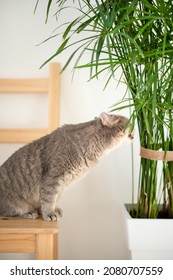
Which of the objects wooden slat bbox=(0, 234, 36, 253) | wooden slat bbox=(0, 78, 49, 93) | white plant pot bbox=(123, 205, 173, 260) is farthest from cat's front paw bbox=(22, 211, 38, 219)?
wooden slat bbox=(0, 78, 49, 93)

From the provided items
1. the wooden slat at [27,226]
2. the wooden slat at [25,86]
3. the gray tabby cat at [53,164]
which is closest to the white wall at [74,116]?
the wooden slat at [25,86]

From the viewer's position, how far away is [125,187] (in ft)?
5.18

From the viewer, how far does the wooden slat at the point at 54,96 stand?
1.45 meters

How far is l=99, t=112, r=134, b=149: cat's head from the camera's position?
3.89ft

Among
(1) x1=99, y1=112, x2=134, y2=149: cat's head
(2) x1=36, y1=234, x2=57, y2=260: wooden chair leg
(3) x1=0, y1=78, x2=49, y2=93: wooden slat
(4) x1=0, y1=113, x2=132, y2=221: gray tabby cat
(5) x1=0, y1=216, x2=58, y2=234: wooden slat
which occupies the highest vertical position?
(3) x1=0, y1=78, x2=49, y2=93: wooden slat

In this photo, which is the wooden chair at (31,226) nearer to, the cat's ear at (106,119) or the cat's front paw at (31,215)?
the cat's front paw at (31,215)

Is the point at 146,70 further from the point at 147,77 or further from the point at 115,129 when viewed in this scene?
the point at 115,129

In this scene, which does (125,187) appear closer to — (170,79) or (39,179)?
(39,179)

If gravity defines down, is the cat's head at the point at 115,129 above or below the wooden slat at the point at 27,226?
above

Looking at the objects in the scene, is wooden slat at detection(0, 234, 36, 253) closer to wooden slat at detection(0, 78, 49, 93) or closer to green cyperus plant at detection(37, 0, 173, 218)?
green cyperus plant at detection(37, 0, 173, 218)

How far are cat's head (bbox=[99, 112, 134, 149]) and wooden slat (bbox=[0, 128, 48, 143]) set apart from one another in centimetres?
36

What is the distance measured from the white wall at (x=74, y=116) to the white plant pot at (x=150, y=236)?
1.42 feet

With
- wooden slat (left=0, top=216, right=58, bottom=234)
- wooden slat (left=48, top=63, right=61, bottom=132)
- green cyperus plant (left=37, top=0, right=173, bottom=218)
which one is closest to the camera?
green cyperus plant (left=37, top=0, right=173, bottom=218)
